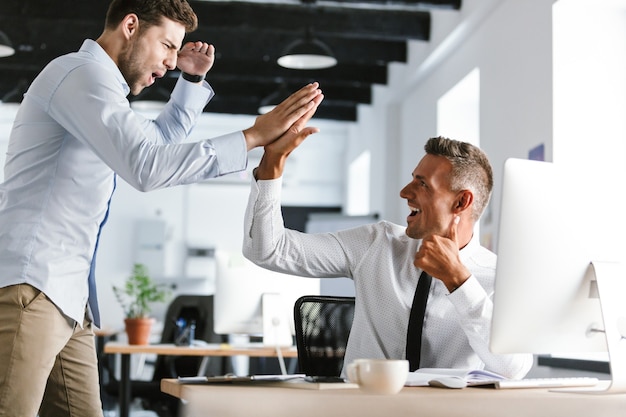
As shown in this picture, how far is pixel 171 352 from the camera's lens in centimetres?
479

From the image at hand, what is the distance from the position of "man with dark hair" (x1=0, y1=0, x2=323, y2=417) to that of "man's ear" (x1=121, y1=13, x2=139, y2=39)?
104mm

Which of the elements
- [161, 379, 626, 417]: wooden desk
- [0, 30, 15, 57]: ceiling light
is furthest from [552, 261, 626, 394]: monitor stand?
[0, 30, 15, 57]: ceiling light

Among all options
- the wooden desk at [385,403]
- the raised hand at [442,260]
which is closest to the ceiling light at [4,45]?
the raised hand at [442,260]

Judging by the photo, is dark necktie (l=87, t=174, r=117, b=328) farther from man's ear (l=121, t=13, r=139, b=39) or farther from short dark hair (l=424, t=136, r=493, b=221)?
short dark hair (l=424, t=136, r=493, b=221)

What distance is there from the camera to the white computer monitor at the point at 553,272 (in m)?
A: 1.68

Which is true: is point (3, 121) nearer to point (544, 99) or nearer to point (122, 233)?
point (122, 233)

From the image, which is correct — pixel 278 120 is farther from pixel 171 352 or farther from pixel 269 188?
pixel 171 352

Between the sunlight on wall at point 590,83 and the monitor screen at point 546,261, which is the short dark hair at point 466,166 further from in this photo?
the sunlight on wall at point 590,83

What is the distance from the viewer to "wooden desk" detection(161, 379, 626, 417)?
4.46 feet

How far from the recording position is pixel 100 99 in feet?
6.39

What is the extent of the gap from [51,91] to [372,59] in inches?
261

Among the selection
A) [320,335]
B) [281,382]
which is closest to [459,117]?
[320,335]

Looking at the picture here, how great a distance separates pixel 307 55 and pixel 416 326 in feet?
15.2

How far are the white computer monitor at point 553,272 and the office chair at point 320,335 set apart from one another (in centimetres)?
90
